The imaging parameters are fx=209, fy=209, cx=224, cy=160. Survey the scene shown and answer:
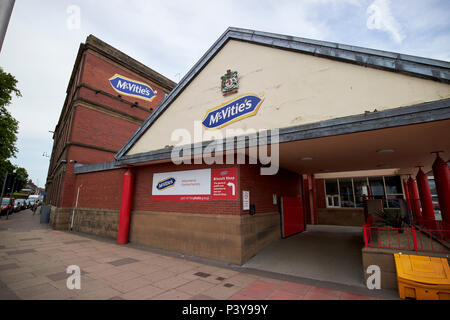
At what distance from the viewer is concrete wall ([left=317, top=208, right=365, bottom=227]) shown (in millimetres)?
16250

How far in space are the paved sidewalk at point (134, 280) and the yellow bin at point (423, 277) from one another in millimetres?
910

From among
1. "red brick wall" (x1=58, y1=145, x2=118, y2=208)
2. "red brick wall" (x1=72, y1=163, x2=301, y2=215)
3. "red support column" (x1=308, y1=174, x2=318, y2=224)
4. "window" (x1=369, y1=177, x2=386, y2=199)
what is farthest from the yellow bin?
"red brick wall" (x1=58, y1=145, x2=118, y2=208)

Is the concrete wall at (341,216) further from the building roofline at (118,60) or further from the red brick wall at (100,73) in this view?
the building roofline at (118,60)

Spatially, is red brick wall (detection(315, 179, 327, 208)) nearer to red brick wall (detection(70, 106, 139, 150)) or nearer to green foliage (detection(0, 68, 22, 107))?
red brick wall (detection(70, 106, 139, 150))

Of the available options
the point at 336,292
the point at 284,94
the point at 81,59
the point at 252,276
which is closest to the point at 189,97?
the point at 284,94

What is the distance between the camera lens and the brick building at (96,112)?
54.1 ft

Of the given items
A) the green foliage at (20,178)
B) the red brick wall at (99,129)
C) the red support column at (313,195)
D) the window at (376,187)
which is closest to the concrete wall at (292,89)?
the red brick wall at (99,129)

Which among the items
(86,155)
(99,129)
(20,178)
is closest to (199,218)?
(86,155)

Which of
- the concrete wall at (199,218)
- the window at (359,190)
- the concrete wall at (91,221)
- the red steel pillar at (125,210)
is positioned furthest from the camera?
the window at (359,190)

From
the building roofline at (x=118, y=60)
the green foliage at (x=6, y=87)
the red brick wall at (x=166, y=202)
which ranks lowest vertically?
the red brick wall at (x=166, y=202)

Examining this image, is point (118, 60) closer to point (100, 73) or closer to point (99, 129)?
point (100, 73)

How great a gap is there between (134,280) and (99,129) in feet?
53.6

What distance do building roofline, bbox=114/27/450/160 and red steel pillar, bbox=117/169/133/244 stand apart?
5.95 metres

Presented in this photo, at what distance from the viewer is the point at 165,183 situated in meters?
9.62
